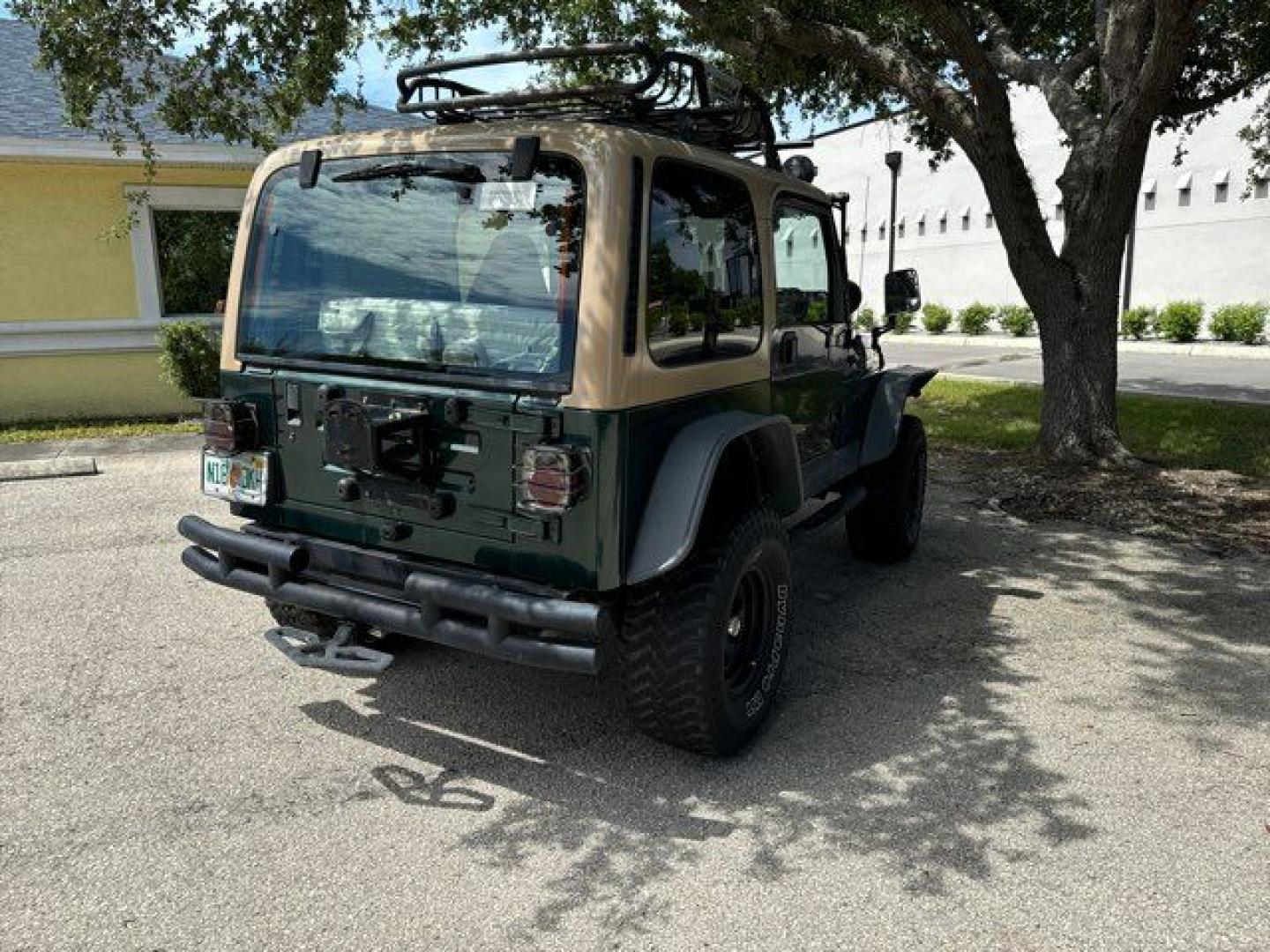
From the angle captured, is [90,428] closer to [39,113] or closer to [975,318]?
[39,113]

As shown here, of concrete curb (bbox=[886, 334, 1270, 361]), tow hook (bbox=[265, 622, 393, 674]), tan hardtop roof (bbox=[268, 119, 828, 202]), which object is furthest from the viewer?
concrete curb (bbox=[886, 334, 1270, 361])

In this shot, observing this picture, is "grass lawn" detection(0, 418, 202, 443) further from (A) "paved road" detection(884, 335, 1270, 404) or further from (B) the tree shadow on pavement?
(A) "paved road" detection(884, 335, 1270, 404)

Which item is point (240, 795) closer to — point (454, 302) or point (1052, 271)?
point (454, 302)

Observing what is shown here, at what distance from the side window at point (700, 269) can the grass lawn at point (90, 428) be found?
8431mm

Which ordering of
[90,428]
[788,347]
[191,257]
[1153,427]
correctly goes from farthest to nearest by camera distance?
[191,257] < [90,428] < [1153,427] < [788,347]

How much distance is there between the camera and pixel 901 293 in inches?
208

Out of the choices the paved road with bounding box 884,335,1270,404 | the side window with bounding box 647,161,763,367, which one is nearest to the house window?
the side window with bounding box 647,161,763,367

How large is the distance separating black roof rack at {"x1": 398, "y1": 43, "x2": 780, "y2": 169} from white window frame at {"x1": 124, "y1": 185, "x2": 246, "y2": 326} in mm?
7881

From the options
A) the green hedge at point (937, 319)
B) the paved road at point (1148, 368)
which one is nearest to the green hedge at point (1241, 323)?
the paved road at point (1148, 368)

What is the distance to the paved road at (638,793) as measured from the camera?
2631 mm

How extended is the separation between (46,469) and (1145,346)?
2192 cm

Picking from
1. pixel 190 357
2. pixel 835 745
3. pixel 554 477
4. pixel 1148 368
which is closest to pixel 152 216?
pixel 190 357

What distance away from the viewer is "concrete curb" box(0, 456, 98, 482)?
8.21m


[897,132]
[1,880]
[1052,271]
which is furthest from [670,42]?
[897,132]
